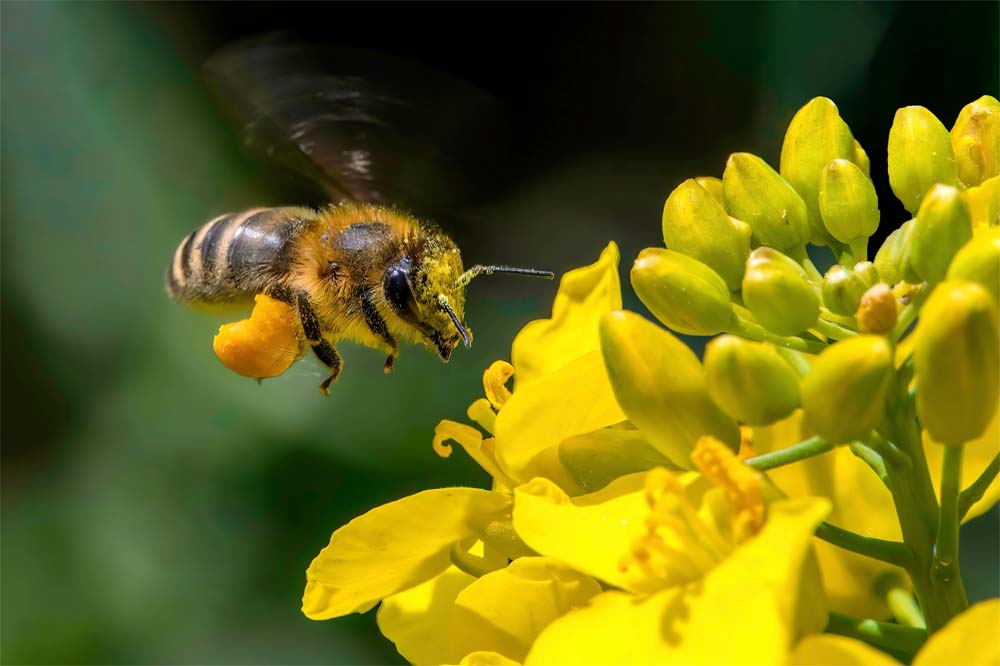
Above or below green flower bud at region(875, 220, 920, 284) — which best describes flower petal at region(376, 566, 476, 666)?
below

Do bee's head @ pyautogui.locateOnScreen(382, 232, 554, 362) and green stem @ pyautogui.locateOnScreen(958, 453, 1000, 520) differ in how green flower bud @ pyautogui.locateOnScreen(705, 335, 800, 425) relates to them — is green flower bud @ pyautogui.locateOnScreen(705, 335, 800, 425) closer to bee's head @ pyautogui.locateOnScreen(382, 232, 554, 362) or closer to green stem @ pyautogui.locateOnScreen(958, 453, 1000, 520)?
green stem @ pyautogui.locateOnScreen(958, 453, 1000, 520)

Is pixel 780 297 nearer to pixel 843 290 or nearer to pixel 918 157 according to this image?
pixel 843 290

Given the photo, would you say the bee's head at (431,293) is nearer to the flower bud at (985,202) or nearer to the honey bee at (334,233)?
the honey bee at (334,233)

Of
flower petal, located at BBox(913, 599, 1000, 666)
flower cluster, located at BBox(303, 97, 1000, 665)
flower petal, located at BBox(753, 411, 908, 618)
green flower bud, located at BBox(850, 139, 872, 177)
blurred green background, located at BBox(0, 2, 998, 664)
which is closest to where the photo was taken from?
flower petal, located at BBox(913, 599, 1000, 666)

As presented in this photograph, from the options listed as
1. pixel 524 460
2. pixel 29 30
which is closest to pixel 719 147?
pixel 29 30

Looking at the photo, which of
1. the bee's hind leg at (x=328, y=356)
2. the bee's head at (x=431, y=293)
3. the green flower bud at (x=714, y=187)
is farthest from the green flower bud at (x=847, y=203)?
the bee's hind leg at (x=328, y=356)

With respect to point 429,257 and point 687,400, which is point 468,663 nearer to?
point 687,400

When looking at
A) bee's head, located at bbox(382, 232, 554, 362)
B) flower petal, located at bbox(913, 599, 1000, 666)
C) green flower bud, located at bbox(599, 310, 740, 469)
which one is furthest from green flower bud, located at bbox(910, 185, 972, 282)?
bee's head, located at bbox(382, 232, 554, 362)
